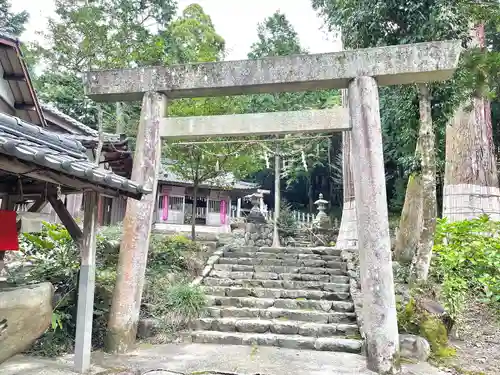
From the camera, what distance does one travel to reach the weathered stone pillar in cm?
495

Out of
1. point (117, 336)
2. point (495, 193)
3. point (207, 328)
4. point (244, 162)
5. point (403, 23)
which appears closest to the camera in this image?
point (117, 336)

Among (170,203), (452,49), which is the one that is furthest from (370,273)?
(170,203)

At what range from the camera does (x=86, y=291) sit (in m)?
4.83

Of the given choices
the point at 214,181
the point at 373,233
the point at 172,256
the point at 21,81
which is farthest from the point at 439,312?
the point at 214,181

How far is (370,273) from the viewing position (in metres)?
5.14

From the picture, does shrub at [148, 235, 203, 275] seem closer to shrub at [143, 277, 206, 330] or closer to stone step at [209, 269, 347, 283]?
stone step at [209, 269, 347, 283]

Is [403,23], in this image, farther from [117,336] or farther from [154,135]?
[117,336]

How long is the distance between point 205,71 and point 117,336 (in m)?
4.34

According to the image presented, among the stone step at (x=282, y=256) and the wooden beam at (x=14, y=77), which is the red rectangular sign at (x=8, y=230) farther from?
the stone step at (x=282, y=256)

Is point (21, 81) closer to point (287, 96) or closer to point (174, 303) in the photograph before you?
point (174, 303)

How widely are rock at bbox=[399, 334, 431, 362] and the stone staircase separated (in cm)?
73

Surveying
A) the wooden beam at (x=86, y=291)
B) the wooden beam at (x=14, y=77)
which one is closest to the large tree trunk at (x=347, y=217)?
the wooden beam at (x=86, y=291)

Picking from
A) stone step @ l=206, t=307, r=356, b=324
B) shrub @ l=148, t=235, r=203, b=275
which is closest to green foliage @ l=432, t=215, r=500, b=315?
stone step @ l=206, t=307, r=356, b=324

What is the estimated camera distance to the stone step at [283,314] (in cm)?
683
